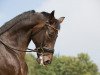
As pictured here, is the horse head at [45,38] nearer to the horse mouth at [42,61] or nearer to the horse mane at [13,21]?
the horse mouth at [42,61]

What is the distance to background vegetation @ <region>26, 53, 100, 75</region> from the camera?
103694mm

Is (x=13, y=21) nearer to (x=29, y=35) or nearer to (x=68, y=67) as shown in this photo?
(x=29, y=35)

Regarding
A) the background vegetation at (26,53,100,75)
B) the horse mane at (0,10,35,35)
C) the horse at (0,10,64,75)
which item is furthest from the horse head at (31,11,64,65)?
the background vegetation at (26,53,100,75)

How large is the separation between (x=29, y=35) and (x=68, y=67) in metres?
97.7

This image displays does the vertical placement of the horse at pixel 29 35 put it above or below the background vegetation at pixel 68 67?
above

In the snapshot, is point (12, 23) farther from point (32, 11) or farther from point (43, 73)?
point (43, 73)

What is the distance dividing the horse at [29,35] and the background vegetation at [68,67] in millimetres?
90280

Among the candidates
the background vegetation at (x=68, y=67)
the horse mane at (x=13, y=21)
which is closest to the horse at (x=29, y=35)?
the horse mane at (x=13, y=21)

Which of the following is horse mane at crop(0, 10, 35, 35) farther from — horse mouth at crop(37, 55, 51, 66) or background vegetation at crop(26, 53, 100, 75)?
background vegetation at crop(26, 53, 100, 75)

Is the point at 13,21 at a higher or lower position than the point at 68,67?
higher

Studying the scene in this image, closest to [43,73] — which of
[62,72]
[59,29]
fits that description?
[62,72]

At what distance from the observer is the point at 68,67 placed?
108938 millimetres

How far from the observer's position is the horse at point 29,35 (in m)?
11.4

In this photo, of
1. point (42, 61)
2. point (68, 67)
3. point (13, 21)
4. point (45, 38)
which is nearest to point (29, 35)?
point (45, 38)
